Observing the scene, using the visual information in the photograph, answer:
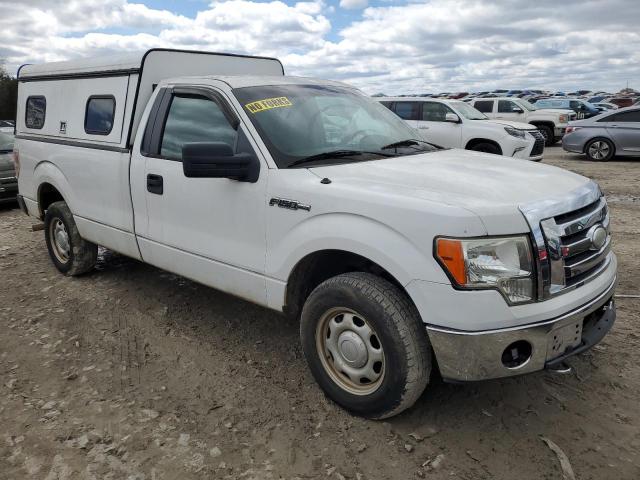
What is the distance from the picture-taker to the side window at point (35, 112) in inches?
219

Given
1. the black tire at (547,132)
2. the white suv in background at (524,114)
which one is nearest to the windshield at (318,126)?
the white suv in background at (524,114)

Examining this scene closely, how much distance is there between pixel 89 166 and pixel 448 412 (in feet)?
11.5

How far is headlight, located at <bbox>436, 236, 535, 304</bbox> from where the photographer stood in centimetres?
248

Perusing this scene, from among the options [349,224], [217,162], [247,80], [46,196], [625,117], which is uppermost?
[247,80]

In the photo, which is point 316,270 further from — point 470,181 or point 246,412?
point 470,181

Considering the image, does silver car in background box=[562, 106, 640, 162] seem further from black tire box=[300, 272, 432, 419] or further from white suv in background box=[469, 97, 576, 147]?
black tire box=[300, 272, 432, 419]

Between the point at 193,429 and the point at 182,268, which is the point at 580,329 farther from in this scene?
the point at 182,268

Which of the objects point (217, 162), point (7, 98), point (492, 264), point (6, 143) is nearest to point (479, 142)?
point (6, 143)

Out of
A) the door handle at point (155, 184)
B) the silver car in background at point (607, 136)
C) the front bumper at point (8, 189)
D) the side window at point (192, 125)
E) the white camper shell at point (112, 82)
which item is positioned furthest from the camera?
the silver car in background at point (607, 136)

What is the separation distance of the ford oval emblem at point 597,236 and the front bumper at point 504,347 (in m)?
0.37

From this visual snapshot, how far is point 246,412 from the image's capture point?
315cm

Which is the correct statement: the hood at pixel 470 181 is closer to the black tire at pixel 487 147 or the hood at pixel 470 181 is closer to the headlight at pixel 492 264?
the headlight at pixel 492 264

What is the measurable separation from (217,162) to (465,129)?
33.2 ft

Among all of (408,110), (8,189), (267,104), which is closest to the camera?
(267,104)
